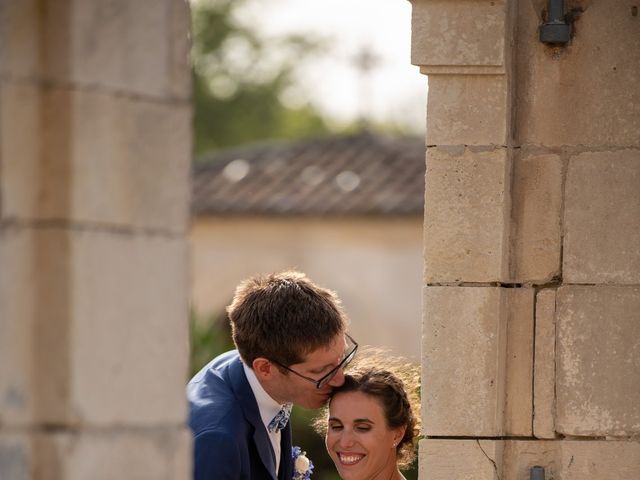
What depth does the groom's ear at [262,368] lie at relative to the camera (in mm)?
4664

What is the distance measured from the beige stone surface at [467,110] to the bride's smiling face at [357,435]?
985mm

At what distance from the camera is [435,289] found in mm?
4660

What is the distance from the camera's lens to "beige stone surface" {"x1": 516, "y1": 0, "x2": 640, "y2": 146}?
461 cm

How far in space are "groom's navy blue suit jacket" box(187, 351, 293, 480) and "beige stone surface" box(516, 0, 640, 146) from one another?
4.34ft

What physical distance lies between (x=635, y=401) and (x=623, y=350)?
18 cm

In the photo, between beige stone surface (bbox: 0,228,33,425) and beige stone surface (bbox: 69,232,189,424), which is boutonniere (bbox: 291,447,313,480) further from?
beige stone surface (bbox: 0,228,33,425)

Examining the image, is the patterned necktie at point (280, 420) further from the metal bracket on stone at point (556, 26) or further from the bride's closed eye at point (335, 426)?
the metal bracket on stone at point (556, 26)

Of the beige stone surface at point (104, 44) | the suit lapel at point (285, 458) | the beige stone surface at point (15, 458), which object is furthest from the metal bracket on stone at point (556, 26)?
the beige stone surface at point (15, 458)

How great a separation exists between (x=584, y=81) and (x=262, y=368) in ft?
4.90

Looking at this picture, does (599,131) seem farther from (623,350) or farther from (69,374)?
(69,374)

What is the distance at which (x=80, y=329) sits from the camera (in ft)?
9.05

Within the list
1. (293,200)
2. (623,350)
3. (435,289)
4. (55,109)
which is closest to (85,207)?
(55,109)

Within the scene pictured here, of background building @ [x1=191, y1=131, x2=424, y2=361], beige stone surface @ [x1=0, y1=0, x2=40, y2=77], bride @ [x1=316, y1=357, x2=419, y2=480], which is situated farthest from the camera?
background building @ [x1=191, y1=131, x2=424, y2=361]

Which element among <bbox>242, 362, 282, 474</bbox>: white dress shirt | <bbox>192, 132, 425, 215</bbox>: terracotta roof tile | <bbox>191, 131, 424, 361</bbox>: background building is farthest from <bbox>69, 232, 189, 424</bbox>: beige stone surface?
<bbox>191, 131, 424, 361</bbox>: background building
